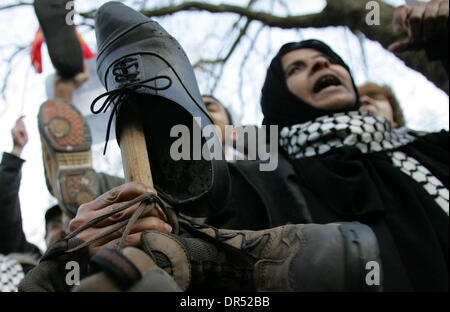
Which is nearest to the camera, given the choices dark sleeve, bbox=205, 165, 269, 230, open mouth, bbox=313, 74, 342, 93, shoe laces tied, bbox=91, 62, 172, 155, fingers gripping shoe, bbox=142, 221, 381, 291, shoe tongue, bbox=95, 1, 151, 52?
fingers gripping shoe, bbox=142, 221, 381, 291

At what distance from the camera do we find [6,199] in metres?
1.66

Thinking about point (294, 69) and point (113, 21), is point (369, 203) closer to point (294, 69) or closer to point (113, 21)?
point (294, 69)

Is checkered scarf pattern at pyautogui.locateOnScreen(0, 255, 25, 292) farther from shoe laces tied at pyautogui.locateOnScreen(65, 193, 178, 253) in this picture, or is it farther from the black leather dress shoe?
shoe laces tied at pyautogui.locateOnScreen(65, 193, 178, 253)

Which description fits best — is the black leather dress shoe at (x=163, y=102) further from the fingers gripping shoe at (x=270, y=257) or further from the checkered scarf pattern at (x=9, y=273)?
the checkered scarf pattern at (x=9, y=273)

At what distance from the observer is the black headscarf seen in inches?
60.4

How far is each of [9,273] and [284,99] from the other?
3.80 feet

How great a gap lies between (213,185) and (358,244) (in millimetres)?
364

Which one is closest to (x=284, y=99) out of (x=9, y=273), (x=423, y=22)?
(x=423, y=22)

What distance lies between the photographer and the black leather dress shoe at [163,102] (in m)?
0.97

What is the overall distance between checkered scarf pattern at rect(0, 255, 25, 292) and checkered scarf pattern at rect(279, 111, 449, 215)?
108cm

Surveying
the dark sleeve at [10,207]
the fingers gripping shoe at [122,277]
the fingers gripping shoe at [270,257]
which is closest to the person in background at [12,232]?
the dark sleeve at [10,207]

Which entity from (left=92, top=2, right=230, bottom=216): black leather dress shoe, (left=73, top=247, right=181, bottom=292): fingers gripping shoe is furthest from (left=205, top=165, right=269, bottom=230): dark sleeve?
(left=73, top=247, right=181, bottom=292): fingers gripping shoe

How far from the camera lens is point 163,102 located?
3.37 ft
